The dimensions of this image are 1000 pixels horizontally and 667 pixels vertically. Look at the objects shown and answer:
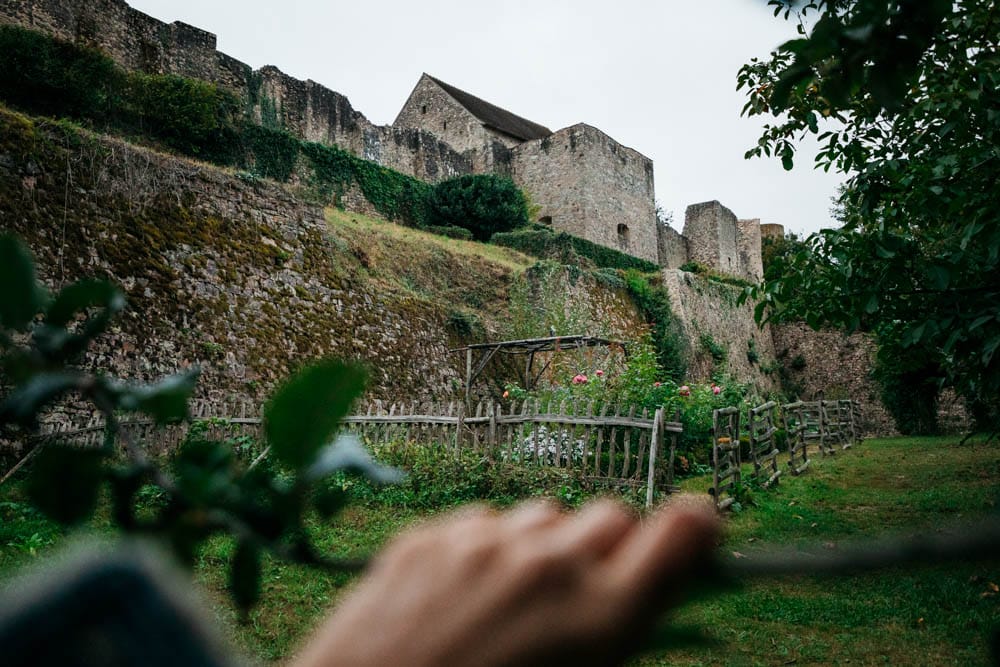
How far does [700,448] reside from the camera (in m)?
8.58

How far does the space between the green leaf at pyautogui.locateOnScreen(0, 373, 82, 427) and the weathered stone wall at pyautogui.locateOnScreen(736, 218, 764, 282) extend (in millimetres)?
29570

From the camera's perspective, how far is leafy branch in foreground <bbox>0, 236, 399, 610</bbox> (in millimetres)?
342

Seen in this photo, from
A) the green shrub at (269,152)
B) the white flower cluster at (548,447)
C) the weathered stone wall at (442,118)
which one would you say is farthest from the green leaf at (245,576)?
the weathered stone wall at (442,118)

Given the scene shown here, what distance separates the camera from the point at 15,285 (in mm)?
336

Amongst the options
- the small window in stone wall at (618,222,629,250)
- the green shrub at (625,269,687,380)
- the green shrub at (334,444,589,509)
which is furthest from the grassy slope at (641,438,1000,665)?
the small window in stone wall at (618,222,629,250)

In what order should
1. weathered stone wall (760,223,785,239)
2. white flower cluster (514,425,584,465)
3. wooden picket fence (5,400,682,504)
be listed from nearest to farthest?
1. wooden picket fence (5,400,682,504)
2. white flower cluster (514,425,584,465)
3. weathered stone wall (760,223,785,239)

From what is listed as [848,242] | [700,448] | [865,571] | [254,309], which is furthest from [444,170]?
[865,571]

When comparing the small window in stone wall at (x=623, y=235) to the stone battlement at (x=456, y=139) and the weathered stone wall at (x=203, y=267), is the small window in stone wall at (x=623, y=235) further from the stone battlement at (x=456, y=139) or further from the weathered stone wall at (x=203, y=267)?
the weathered stone wall at (x=203, y=267)

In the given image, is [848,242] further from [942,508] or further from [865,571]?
[942,508]

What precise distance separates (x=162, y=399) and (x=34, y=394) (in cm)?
6

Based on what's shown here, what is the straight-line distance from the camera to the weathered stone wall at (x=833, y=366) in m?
19.7

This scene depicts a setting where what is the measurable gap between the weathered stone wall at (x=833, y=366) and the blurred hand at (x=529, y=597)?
2112 centimetres

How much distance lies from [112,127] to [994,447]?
1704cm

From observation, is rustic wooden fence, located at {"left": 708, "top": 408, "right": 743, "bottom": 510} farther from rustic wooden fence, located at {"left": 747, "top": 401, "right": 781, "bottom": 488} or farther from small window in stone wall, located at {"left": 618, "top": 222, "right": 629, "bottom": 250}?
small window in stone wall, located at {"left": 618, "top": 222, "right": 629, "bottom": 250}
